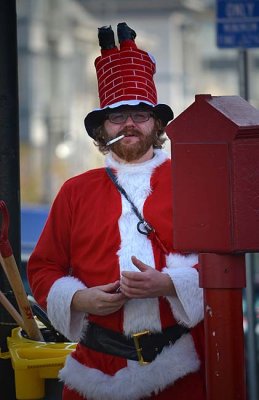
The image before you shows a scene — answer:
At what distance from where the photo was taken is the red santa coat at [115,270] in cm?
325

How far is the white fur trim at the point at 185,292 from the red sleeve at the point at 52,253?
0.41 m

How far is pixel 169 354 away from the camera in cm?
326

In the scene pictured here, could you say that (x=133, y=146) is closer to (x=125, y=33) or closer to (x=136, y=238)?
(x=136, y=238)

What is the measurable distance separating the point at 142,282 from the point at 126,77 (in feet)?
2.69

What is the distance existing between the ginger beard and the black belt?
0.63m

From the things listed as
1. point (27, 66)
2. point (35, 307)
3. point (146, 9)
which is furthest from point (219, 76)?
point (35, 307)

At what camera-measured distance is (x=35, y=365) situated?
3.69m

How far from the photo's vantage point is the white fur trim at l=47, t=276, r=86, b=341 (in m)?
3.34

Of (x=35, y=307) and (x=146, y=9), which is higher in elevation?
(x=146, y=9)

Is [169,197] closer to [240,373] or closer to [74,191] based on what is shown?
[74,191]

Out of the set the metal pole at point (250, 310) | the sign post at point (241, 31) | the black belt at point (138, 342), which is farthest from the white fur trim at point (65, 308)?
the sign post at point (241, 31)

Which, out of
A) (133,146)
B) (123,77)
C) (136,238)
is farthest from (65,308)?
→ (123,77)

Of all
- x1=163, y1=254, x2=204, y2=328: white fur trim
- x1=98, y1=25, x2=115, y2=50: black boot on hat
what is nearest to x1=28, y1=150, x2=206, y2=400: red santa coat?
x1=163, y1=254, x2=204, y2=328: white fur trim

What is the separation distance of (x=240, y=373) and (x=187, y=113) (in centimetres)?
73
